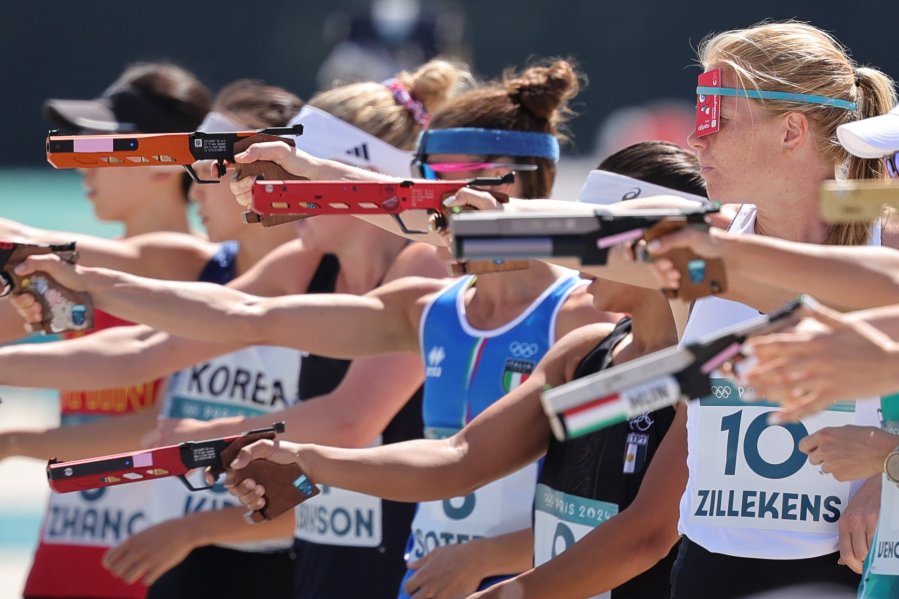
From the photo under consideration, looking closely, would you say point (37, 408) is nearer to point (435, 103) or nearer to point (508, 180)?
point (435, 103)

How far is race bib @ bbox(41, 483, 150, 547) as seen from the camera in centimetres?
505

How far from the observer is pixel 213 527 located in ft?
14.7

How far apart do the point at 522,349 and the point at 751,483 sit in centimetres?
93

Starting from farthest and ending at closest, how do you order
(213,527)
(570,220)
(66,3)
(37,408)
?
(66,3), (37,408), (213,527), (570,220)

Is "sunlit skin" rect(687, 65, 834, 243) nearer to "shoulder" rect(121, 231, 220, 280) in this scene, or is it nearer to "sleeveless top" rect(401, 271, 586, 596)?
"sleeveless top" rect(401, 271, 586, 596)

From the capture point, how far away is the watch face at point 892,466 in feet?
8.45

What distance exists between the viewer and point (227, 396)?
4.73 metres

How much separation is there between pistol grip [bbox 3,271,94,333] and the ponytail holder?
1.65 meters

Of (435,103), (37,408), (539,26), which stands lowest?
(37,408)

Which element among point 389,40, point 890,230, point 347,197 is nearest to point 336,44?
point 389,40

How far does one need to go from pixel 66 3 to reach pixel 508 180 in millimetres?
19754

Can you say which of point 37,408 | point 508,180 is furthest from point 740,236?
point 37,408

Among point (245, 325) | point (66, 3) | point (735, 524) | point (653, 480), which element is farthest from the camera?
point (66, 3)

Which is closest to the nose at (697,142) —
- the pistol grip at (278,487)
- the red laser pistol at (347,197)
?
the red laser pistol at (347,197)
